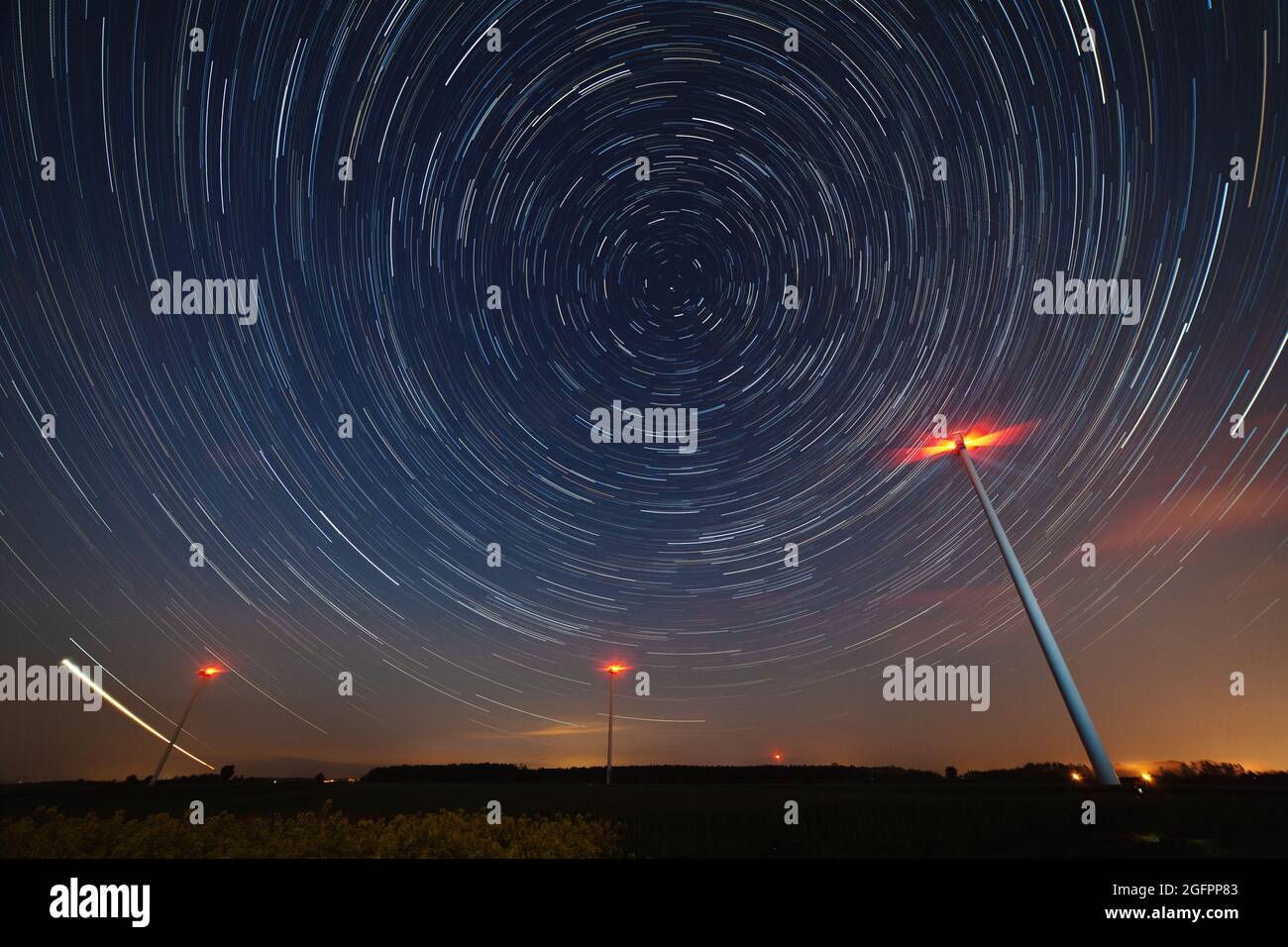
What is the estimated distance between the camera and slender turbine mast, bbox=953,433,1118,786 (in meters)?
24.8

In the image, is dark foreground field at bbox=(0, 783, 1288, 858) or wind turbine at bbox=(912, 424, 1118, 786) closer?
dark foreground field at bbox=(0, 783, 1288, 858)

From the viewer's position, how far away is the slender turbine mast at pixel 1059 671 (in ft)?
81.3

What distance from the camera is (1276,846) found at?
49.4 feet

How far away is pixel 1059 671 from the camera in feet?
86.5

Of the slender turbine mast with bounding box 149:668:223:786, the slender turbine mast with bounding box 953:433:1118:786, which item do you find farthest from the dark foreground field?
the slender turbine mast with bounding box 149:668:223:786

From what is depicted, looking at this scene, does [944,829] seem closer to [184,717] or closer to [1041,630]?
[1041,630]

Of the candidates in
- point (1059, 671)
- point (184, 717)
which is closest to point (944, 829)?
point (1059, 671)

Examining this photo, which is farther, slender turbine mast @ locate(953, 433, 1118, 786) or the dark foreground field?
slender turbine mast @ locate(953, 433, 1118, 786)

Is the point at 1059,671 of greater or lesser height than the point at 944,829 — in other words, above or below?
above

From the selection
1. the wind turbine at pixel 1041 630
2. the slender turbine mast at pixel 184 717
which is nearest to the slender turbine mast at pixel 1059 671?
the wind turbine at pixel 1041 630

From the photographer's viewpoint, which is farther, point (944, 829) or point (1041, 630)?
point (1041, 630)

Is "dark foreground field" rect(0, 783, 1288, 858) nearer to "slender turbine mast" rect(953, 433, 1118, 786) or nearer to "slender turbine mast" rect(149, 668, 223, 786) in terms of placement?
"slender turbine mast" rect(953, 433, 1118, 786)
